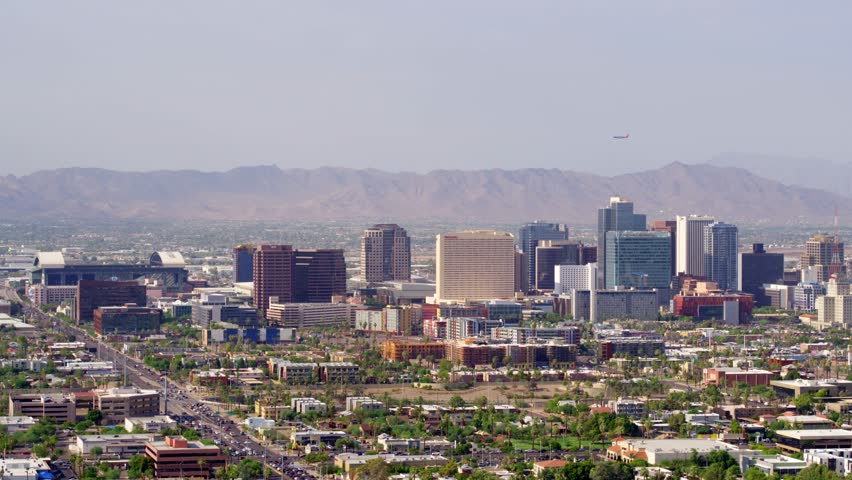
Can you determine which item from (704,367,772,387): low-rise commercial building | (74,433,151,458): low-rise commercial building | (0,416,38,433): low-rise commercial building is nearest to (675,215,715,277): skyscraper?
(704,367,772,387): low-rise commercial building

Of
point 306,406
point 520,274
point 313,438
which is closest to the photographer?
point 313,438

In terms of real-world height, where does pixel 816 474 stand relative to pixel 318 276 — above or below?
below

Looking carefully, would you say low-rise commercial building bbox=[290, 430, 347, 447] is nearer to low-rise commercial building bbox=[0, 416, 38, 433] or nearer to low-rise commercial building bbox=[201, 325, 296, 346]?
low-rise commercial building bbox=[0, 416, 38, 433]

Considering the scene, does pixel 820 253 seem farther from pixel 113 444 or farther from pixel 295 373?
pixel 113 444

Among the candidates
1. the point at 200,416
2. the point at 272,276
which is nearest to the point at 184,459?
the point at 200,416

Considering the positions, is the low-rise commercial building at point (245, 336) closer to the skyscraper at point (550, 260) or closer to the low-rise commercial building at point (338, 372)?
the low-rise commercial building at point (338, 372)

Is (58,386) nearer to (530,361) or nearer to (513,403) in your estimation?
(513,403)
